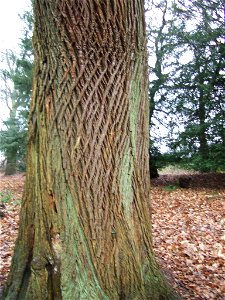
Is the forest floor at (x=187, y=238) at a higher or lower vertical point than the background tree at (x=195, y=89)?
lower

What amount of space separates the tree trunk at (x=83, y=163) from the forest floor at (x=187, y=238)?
127cm

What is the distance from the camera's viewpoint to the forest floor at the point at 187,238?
3.85 metres

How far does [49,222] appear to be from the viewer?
2504 millimetres

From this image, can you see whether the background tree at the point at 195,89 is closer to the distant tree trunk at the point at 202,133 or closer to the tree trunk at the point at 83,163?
the distant tree trunk at the point at 202,133

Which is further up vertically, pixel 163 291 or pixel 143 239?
pixel 143 239

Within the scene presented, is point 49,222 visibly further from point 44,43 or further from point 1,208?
point 1,208

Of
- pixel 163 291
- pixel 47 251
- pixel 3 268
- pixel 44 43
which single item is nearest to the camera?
pixel 47 251

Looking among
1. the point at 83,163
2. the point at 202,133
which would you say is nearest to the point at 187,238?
the point at 83,163

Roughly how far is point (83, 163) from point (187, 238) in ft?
13.1

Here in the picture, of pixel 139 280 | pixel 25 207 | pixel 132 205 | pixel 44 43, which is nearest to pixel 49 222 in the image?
pixel 25 207

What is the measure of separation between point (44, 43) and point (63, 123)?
0.72 meters

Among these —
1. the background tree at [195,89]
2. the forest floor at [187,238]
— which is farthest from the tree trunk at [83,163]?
the background tree at [195,89]

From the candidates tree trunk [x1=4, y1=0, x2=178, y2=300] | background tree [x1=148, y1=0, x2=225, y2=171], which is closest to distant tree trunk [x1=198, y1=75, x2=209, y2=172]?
background tree [x1=148, y1=0, x2=225, y2=171]

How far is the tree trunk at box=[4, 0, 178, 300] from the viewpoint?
2482mm
